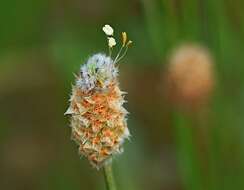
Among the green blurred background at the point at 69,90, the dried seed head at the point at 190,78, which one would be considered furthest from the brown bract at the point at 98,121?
the green blurred background at the point at 69,90

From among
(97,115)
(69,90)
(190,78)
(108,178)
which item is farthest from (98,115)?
(69,90)

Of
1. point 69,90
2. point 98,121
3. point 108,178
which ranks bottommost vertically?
point 108,178

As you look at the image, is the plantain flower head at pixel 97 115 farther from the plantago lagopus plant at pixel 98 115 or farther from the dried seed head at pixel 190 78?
the dried seed head at pixel 190 78

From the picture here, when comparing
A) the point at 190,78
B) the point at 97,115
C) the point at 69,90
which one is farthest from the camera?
the point at 69,90

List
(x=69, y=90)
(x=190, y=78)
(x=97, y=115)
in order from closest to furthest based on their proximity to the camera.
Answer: (x=97, y=115)
(x=190, y=78)
(x=69, y=90)

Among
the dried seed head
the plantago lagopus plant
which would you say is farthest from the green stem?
the dried seed head

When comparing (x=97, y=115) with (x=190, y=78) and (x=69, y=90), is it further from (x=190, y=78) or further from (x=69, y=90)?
(x=69, y=90)

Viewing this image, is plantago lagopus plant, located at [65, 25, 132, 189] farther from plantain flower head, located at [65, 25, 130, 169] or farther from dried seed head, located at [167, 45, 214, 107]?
dried seed head, located at [167, 45, 214, 107]

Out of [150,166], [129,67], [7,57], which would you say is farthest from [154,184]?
[7,57]
